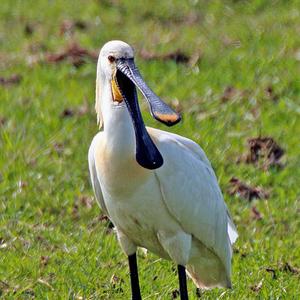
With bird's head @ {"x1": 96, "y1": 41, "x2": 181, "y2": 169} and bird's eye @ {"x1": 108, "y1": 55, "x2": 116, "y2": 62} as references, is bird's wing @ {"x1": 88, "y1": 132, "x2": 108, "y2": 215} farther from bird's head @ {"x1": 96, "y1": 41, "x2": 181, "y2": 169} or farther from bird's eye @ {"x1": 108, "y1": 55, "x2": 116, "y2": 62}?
bird's eye @ {"x1": 108, "y1": 55, "x2": 116, "y2": 62}

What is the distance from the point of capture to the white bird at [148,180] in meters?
6.59

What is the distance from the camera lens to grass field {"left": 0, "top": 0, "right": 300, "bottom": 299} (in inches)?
306

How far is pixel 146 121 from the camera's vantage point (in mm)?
10141

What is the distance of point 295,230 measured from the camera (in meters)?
8.72

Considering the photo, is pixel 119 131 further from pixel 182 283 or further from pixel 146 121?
pixel 146 121

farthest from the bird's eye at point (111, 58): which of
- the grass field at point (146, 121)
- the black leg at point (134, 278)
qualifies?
the grass field at point (146, 121)

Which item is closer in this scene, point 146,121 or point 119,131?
point 119,131

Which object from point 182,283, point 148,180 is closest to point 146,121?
point 182,283

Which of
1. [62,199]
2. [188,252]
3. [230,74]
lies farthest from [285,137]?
[188,252]

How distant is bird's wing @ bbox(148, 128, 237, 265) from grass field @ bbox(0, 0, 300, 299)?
20.5 inches

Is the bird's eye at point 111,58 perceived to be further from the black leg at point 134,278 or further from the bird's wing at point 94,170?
the black leg at point 134,278

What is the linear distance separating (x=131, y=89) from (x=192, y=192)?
0.74 meters

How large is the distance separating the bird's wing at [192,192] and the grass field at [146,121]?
20.5 inches

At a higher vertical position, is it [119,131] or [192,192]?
[119,131]
